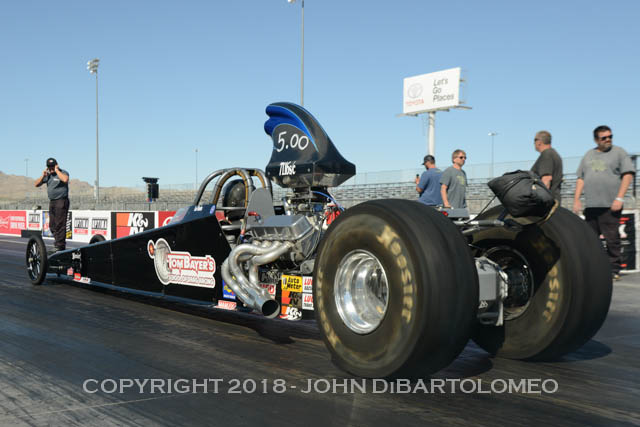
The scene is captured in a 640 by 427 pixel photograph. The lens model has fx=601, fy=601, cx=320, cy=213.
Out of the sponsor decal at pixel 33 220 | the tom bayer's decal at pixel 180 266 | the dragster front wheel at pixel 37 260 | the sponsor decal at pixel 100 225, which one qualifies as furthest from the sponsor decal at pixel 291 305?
the sponsor decal at pixel 33 220

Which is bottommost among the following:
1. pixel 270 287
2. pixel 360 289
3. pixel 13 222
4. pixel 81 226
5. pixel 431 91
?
pixel 13 222

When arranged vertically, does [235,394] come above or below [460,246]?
below

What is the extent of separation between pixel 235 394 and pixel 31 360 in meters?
1.74

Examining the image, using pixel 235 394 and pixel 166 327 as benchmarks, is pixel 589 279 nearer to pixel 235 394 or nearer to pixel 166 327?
pixel 235 394

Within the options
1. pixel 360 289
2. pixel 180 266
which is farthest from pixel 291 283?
pixel 180 266

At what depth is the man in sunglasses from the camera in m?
7.61

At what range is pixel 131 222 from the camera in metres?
16.6

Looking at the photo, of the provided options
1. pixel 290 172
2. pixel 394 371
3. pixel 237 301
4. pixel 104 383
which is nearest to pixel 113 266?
pixel 237 301

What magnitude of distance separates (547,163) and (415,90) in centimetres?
3300

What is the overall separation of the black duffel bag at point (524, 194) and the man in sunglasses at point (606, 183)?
451cm

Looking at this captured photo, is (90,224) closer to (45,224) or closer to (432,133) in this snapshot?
(45,224)

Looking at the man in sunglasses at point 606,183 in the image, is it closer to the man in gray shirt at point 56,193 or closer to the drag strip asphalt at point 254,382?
the drag strip asphalt at point 254,382

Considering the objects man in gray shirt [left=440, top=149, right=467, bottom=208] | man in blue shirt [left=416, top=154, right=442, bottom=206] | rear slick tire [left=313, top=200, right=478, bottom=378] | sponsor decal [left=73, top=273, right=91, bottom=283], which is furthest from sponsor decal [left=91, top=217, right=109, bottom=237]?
rear slick tire [left=313, top=200, right=478, bottom=378]

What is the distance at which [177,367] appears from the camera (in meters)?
3.95
